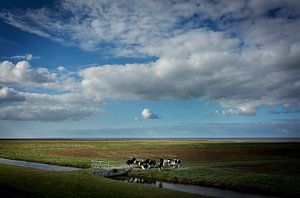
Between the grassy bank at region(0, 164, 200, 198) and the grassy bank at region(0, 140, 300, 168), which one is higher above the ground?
the grassy bank at region(0, 140, 300, 168)

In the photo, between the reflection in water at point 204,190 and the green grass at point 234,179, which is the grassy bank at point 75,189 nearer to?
the reflection in water at point 204,190

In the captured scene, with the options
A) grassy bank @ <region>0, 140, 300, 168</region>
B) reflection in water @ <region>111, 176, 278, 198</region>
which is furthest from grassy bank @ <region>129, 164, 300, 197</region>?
grassy bank @ <region>0, 140, 300, 168</region>

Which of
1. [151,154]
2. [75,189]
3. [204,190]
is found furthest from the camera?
[151,154]

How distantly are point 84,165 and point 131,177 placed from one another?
14347mm

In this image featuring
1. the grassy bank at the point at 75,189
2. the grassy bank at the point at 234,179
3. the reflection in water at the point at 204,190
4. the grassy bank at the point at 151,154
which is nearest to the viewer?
the grassy bank at the point at 75,189

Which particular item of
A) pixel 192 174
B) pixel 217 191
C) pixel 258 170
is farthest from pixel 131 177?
pixel 258 170

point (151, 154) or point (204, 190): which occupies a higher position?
point (151, 154)

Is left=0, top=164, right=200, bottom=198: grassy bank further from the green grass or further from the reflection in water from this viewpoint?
the green grass

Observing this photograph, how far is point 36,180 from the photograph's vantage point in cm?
3125

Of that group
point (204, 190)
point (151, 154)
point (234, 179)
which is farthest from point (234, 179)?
point (151, 154)

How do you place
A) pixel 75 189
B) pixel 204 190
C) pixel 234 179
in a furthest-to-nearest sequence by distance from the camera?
1. pixel 234 179
2. pixel 204 190
3. pixel 75 189

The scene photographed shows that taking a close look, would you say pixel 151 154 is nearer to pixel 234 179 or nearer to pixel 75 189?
pixel 234 179

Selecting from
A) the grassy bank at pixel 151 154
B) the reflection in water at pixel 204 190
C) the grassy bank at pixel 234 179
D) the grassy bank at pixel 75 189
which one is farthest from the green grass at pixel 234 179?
the grassy bank at pixel 151 154

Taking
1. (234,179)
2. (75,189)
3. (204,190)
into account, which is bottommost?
A: (204,190)
